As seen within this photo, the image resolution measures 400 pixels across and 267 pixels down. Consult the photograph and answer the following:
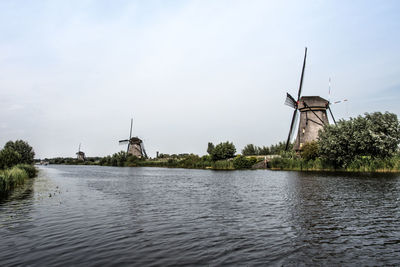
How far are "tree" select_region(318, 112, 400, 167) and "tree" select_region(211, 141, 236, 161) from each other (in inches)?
1162

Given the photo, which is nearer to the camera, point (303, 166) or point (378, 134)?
point (378, 134)

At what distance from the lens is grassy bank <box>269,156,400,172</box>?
135 feet

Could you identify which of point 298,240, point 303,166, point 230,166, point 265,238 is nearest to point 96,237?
point 265,238

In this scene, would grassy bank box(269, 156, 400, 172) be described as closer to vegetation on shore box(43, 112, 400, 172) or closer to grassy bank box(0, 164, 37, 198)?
vegetation on shore box(43, 112, 400, 172)

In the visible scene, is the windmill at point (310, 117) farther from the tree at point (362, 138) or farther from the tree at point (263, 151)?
the tree at point (263, 151)

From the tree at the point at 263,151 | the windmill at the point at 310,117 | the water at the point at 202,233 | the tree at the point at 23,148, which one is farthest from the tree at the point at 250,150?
the water at the point at 202,233

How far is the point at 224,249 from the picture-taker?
27.1 ft

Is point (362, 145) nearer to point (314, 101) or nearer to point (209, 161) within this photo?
point (314, 101)

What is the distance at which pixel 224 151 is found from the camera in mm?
75125

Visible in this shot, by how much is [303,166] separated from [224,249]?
49881mm

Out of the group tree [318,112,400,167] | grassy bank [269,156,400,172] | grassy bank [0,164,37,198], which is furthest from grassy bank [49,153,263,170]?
grassy bank [0,164,37,198]

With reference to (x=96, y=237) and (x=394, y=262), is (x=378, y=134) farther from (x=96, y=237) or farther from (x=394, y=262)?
(x=96, y=237)

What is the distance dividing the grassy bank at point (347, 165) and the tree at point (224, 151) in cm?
1553

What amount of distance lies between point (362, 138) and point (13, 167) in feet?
156
